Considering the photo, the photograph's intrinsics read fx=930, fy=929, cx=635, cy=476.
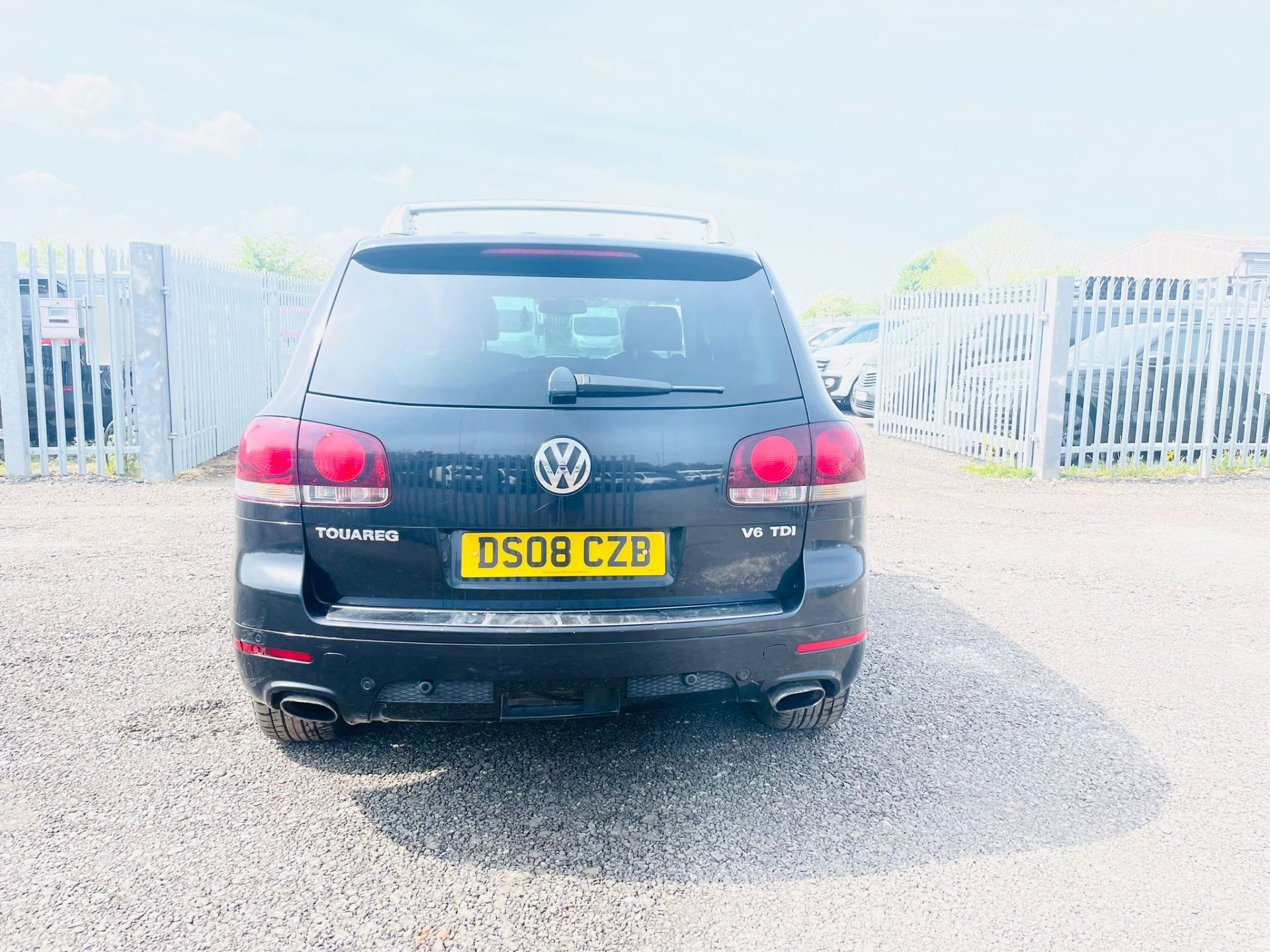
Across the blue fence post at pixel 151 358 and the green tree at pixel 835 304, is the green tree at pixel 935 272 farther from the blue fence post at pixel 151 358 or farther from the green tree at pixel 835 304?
the blue fence post at pixel 151 358

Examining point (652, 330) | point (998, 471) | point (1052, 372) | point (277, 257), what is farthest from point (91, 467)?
point (277, 257)

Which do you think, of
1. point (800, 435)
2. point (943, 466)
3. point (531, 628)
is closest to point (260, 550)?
point (531, 628)

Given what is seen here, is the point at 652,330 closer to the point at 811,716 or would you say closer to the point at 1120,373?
the point at 811,716

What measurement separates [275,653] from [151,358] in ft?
25.2

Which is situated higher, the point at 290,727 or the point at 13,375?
the point at 13,375

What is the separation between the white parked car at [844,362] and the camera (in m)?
17.0

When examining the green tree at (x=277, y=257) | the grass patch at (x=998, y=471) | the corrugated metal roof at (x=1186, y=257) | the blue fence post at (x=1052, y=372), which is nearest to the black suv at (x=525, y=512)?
the blue fence post at (x=1052, y=372)

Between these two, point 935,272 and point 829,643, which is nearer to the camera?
point 829,643

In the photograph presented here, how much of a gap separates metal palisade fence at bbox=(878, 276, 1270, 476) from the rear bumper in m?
8.36

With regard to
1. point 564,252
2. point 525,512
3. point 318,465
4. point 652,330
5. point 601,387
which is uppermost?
point 564,252

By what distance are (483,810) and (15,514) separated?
6.69 metres

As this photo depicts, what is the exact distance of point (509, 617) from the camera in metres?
2.54

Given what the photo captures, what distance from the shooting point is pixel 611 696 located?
263cm

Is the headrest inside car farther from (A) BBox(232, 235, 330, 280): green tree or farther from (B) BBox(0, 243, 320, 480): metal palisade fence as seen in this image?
(A) BBox(232, 235, 330, 280): green tree
